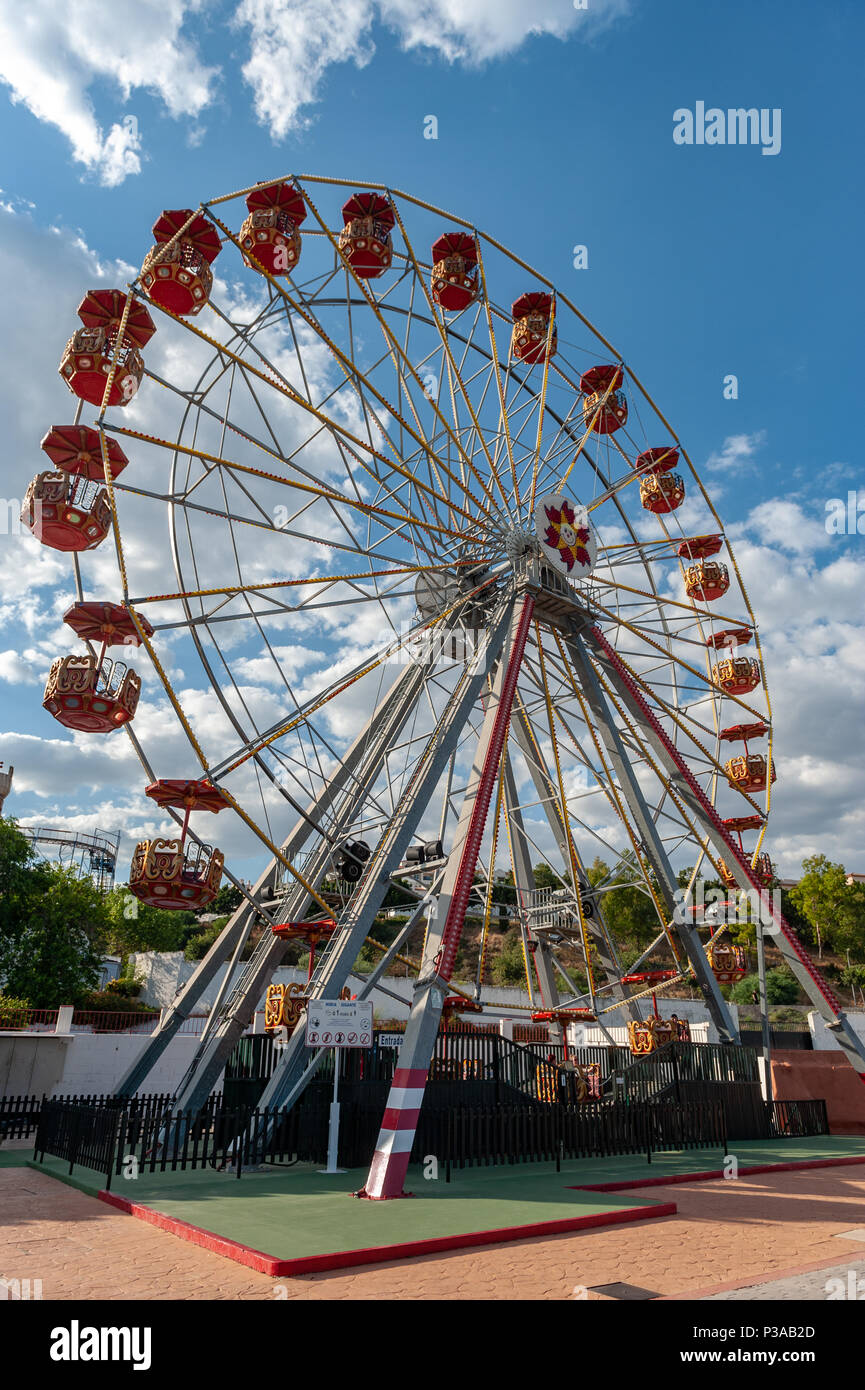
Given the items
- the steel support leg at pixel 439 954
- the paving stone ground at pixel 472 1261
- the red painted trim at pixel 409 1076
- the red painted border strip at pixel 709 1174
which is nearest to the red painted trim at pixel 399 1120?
the steel support leg at pixel 439 954

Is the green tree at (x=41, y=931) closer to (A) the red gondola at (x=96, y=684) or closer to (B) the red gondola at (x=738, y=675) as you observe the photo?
(A) the red gondola at (x=96, y=684)

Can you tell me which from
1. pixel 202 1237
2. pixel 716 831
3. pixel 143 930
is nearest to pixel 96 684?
pixel 202 1237

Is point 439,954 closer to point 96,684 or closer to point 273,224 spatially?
point 96,684

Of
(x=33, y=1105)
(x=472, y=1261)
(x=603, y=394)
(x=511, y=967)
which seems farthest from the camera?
(x=511, y=967)

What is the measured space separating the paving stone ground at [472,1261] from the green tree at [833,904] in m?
59.5

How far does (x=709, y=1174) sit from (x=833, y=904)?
58.1 meters

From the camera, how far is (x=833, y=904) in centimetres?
6575

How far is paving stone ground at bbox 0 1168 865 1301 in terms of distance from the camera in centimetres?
702

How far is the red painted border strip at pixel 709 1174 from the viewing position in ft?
40.1

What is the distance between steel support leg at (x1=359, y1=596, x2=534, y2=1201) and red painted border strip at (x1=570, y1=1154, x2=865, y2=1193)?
2479mm

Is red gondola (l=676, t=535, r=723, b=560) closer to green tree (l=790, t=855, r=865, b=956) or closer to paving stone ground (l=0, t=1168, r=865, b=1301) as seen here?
paving stone ground (l=0, t=1168, r=865, b=1301)
